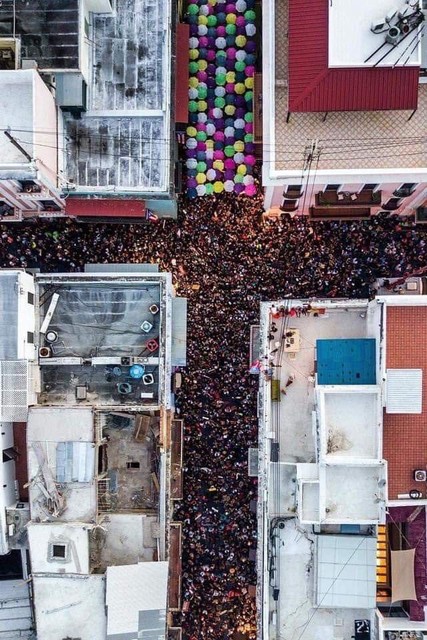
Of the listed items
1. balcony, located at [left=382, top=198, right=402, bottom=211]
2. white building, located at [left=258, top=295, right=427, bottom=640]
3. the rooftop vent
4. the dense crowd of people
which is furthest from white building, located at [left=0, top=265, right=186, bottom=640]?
the rooftop vent

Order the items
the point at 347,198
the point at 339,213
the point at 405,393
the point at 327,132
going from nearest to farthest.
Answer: the point at 405,393
the point at 327,132
the point at 347,198
the point at 339,213

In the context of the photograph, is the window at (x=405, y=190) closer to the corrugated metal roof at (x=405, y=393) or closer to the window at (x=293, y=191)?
the window at (x=293, y=191)

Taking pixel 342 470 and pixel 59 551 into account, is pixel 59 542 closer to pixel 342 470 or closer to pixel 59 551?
pixel 59 551

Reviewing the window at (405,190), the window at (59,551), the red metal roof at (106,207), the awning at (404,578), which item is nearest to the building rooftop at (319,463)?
the awning at (404,578)

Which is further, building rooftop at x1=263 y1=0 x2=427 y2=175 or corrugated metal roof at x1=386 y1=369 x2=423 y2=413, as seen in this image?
building rooftop at x1=263 y1=0 x2=427 y2=175

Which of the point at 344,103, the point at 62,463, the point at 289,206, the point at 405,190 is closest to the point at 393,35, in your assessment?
the point at 344,103

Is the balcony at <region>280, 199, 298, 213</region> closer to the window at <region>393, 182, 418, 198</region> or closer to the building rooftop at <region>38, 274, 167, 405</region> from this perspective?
the window at <region>393, 182, 418, 198</region>
